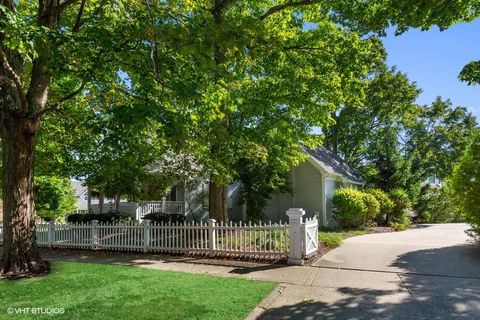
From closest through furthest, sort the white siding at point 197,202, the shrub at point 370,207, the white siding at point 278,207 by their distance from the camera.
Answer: the shrub at point 370,207 < the white siding at point 197,202 < the white siding at point 278,207

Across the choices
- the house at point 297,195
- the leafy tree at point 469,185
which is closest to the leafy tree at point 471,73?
the leafy tree at point 469,185

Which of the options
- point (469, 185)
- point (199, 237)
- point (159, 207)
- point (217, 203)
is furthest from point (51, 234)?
point (469, 185)

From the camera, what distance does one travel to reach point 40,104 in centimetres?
935

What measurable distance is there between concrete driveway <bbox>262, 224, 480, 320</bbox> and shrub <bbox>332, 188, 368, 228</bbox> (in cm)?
660

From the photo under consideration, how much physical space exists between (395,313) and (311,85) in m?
9.65

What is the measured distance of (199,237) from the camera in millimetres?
11703

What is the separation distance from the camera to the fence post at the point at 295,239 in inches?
381

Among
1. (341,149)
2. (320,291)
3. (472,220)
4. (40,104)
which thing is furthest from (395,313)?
(341,149)

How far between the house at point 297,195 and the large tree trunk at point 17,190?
11.3m

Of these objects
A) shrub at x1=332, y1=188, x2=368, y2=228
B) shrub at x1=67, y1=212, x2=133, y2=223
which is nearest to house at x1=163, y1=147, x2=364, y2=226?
shrub at x1=332, y1=188, x2=368, y2=228

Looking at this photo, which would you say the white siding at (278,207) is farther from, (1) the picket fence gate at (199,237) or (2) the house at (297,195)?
(1) the picket fence gate at (199,237)

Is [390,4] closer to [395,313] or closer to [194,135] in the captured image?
[194,135]

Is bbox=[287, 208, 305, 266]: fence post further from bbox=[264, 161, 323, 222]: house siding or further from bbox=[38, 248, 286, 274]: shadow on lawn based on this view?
bbox=[264, 161, 323, 222]: house siding

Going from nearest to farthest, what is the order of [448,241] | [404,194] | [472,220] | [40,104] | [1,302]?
[1,302] < [40,104] < [472,220] < [448,241] < [404,194]
